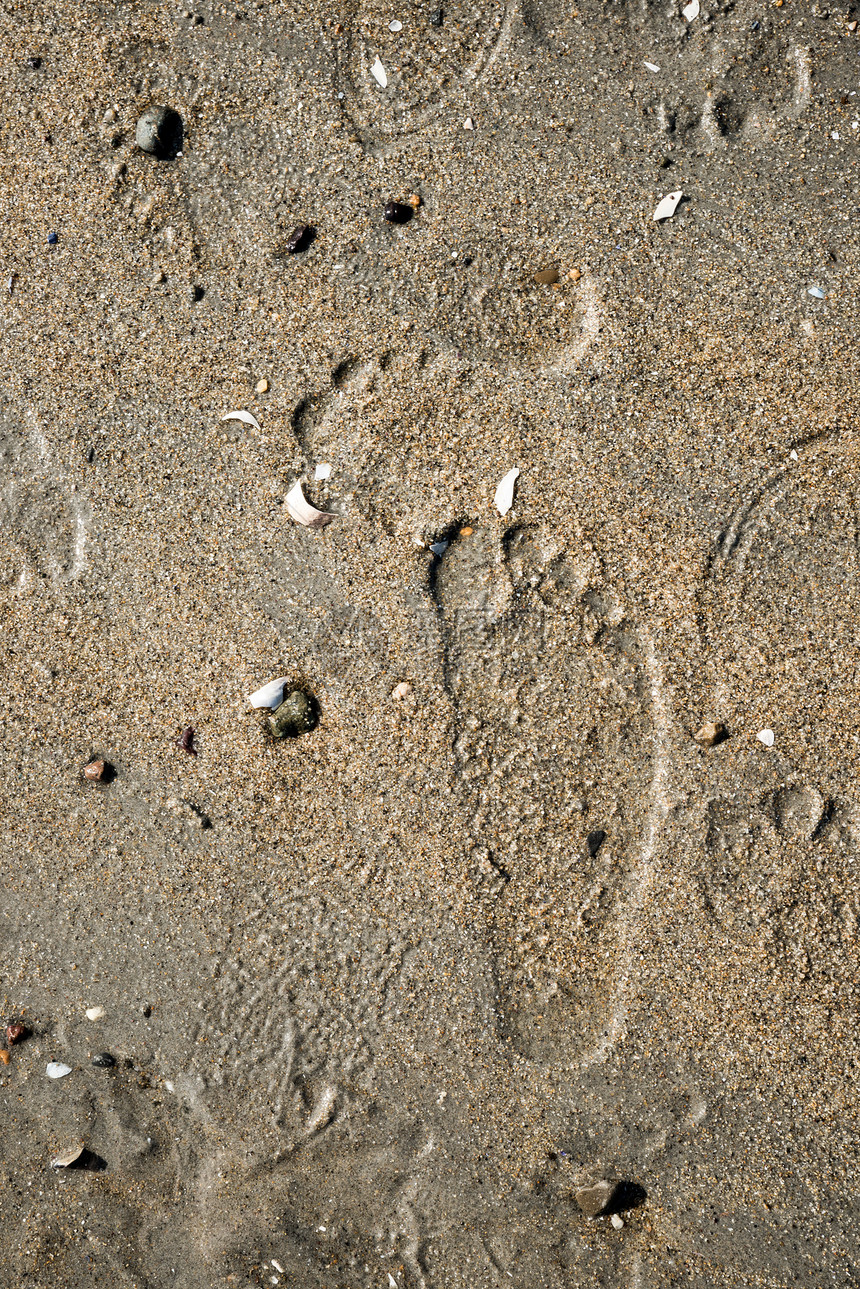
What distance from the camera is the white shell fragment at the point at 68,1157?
7.07ft

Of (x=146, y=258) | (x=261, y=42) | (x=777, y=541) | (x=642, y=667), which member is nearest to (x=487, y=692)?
(x=642, y=667)

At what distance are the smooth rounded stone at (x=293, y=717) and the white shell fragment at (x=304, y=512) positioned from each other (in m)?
0.49

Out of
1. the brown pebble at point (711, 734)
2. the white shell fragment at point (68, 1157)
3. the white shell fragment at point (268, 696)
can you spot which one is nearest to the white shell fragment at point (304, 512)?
the white shell fragment at point (268, 696)

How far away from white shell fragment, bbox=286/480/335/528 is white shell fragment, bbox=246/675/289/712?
0.47m

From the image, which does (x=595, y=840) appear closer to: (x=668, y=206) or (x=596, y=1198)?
(x=596, y=1198)

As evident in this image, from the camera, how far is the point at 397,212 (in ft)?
6.98

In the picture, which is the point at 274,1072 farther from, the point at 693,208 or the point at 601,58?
the point at 601,58

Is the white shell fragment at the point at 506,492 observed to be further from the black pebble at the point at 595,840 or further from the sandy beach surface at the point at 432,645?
the black pebble at the point at 595,840

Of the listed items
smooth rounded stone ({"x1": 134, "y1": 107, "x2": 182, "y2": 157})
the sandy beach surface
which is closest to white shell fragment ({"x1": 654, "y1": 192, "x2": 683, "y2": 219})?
the sandy beach surface

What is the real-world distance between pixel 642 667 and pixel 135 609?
1479mm

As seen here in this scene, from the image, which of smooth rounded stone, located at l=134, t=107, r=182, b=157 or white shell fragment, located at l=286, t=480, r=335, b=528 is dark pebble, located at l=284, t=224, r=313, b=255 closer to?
smooth rounded stone, located at l=134, t=107, r=182, b=157

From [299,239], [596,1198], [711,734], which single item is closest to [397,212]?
[299,239]

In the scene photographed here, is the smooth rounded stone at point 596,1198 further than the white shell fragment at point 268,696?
No

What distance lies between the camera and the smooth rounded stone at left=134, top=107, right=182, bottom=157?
217 cm
